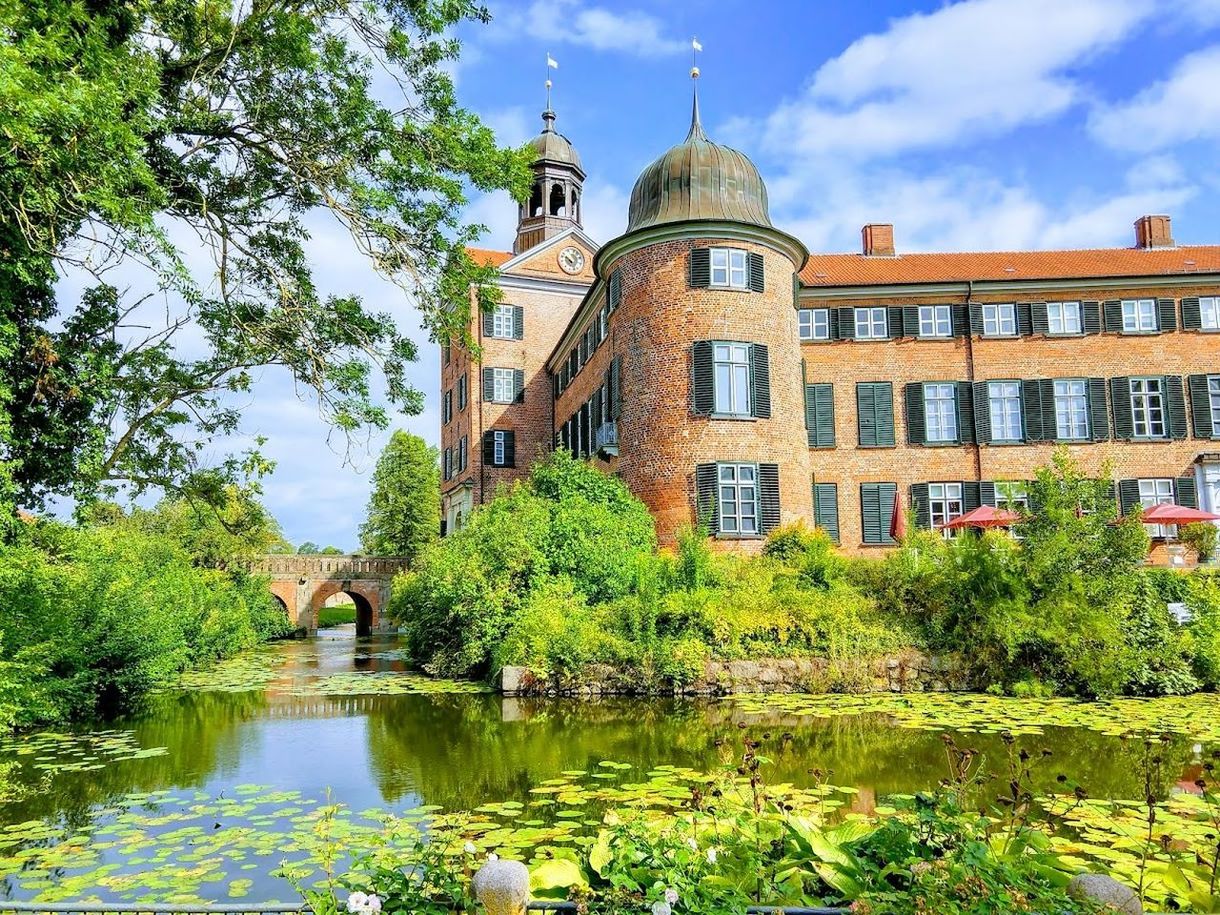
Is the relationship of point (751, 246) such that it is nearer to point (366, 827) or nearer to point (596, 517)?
point (596, 517)

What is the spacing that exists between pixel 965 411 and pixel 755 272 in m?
8.20

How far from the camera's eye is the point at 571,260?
40.8m

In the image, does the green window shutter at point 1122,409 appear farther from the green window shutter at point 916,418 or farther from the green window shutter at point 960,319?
the green window shutter at point 916,418

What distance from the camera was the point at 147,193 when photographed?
916 cm

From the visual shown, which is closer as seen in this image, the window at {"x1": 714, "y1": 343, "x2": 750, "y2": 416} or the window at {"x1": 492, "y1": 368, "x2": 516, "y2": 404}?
the window at {"x1": 714, "y1": 343, "x2": 750, "y2": 416}

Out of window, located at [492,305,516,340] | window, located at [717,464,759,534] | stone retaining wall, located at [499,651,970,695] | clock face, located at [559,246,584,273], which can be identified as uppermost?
clock face, located at [559,246,584,273]

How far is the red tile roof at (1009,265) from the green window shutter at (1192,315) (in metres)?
0.90

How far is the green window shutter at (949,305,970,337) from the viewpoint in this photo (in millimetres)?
26547

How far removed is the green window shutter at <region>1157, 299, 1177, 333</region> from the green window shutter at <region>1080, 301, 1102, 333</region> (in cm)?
164

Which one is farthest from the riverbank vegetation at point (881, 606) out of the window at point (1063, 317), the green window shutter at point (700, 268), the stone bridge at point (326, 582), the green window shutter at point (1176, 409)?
the stone bridge at point (326, 582)

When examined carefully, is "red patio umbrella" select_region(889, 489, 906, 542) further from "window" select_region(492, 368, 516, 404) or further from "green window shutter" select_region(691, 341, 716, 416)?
"window" select_region(492, 368, 516, 404)

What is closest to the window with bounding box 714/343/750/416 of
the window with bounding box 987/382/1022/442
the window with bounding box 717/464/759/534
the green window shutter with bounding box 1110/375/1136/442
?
the window with bounding box 717/464/759/534

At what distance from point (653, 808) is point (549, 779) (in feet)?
5.78

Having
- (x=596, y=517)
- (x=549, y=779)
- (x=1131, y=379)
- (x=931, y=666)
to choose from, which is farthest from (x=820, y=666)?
(x=1131, y=379)
